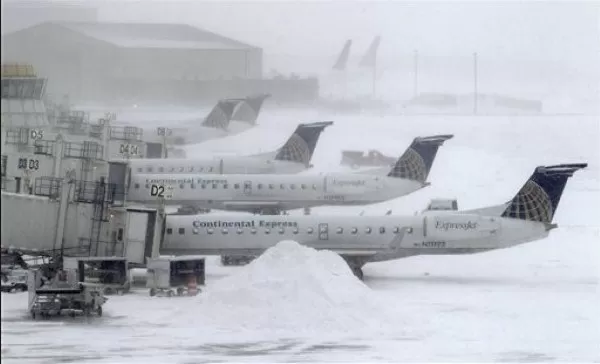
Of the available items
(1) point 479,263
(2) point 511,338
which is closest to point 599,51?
(1) point 479,263

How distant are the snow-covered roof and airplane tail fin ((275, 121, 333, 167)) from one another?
16.1 feet

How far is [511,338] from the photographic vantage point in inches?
947

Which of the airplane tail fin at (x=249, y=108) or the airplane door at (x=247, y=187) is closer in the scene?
the airplane door at (x=247, y=187)

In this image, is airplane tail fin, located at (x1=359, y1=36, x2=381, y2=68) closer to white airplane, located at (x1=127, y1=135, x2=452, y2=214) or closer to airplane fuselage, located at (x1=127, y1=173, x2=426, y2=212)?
white airplane, located at (x1=127, y1=135, x2=452, y2=214)

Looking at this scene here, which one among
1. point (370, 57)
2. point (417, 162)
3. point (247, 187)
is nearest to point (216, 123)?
point (370, 57)

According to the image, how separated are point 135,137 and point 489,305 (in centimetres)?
2048

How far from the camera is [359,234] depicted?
108 feet

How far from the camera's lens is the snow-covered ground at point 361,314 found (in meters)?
22.5

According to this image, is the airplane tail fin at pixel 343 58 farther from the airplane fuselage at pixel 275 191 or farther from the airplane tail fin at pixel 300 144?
the airplane fuselage at pixel 275 191

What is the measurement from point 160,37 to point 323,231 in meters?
12.7

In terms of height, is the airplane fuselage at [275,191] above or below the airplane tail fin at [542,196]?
above

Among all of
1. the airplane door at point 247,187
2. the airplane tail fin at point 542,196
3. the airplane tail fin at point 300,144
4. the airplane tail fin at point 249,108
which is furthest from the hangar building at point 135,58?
the airplane tail fin at point 542,196

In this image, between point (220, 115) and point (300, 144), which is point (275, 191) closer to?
point (300, 144)

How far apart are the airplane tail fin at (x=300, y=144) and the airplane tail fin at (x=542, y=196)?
16.2 metres
